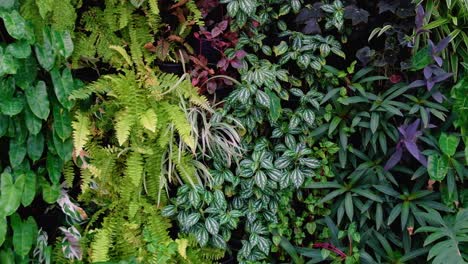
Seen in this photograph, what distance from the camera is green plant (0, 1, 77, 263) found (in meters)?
1.74

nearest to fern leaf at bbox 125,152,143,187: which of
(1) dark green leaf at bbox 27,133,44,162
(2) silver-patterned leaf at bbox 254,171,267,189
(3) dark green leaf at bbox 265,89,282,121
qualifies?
(1) dark green leaf at bbox 27,133,44,162

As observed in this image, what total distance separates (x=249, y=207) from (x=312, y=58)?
0.82m

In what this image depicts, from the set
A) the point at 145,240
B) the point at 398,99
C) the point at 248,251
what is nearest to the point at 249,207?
the point at 248,251

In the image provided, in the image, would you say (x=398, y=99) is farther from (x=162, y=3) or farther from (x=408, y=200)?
(x=162, y=3)

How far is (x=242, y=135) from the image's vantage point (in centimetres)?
229

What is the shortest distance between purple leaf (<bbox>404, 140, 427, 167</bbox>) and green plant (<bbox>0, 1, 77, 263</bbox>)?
5.07 feet

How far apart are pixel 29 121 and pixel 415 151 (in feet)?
5.64

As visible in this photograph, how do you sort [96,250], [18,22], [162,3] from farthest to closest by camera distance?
[162,3] < [96,250] < [18,22]

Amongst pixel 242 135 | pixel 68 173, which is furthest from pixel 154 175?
pixel 242 135

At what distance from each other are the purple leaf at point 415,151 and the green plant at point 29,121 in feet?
5.07

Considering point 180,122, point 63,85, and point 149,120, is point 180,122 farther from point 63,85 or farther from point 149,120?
point 63,85

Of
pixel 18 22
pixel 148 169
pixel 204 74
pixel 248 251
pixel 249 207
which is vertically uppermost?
pixel 18 22

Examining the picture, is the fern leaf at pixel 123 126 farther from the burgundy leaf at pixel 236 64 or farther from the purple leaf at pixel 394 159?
the purple leaf at pixel 394 159

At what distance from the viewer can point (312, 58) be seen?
230cm
